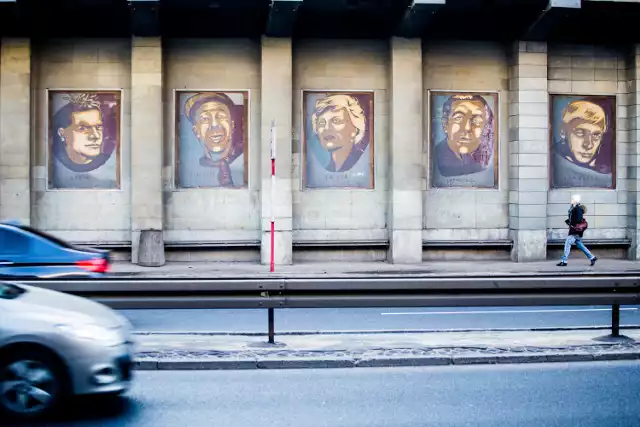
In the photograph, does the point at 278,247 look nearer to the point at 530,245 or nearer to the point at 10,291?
the point at 530,245

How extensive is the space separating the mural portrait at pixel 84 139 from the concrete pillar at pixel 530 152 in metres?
9.70

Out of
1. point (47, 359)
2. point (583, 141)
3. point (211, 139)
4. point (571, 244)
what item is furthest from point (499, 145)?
point (47, 359)

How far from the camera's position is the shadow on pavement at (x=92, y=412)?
6363 mm

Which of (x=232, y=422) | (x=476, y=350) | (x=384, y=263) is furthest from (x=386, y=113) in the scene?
(x=232, y=422)

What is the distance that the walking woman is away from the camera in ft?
64.6

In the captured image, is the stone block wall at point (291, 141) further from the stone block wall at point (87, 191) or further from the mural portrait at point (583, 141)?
the mural portrait at point (583, 141)

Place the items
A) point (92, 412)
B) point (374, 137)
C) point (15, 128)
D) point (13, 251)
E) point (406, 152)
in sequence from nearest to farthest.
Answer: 1. point (92, 412)
2. point (13, 251)
3. point (15, 128)
4. point (406, 152)
5. point (374, 137)

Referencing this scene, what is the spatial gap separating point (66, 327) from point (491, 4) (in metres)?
15.9

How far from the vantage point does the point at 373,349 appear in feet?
30.0

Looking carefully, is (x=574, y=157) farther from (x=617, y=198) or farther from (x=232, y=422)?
(x=232, y=422)

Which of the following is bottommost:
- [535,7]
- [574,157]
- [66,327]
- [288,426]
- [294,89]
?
[288,426]

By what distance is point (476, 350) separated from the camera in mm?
9062

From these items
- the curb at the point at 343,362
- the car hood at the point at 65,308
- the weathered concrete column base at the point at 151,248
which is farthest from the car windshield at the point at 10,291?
the weathered concrete column base at the point at 151,248

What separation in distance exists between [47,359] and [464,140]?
16.3m
